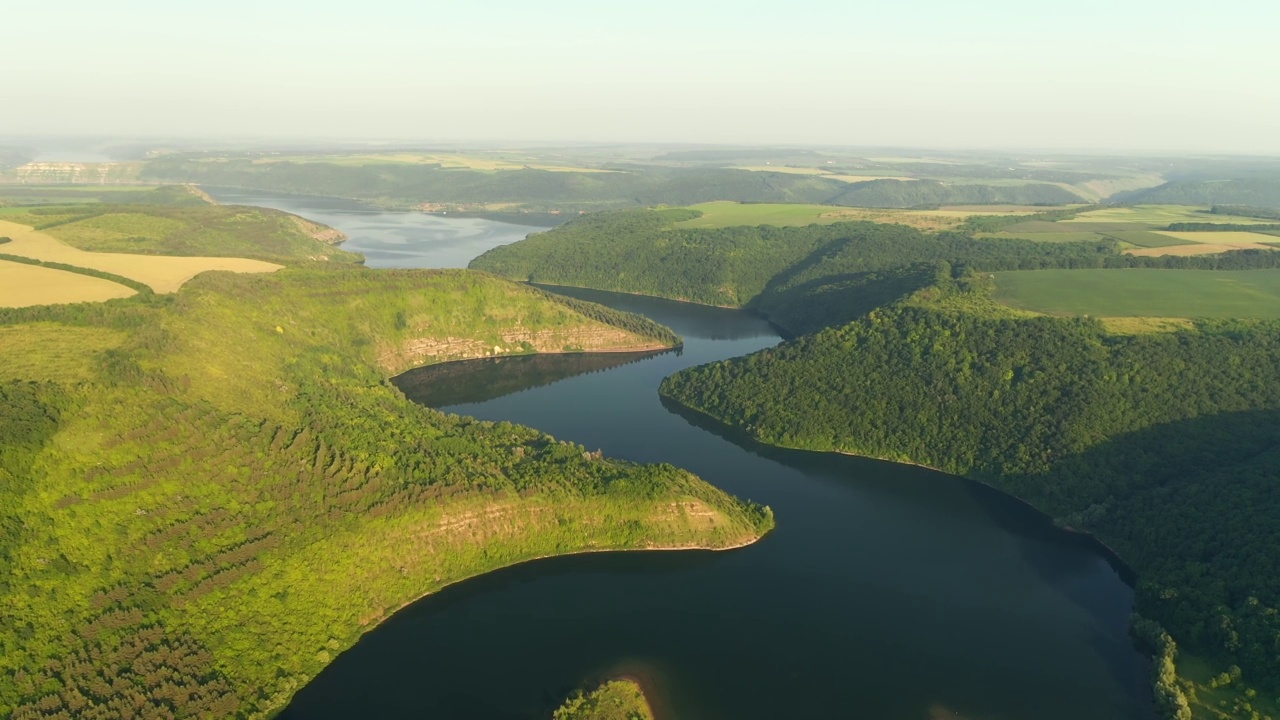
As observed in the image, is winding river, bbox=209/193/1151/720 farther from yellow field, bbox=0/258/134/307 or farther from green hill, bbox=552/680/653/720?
yellow field, bbox=0/258/134/307

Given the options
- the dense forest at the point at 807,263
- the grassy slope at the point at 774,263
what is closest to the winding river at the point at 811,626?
the dense forest at the point at 807,263

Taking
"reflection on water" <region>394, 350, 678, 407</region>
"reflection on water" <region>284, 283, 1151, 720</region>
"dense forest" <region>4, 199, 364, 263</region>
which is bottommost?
"reflection on water" <region>284, 283, 1151, 720</region>

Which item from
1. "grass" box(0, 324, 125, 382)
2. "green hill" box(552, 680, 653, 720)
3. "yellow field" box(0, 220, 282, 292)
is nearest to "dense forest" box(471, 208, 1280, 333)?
"yellow field" box(0, 220, 282, 292)

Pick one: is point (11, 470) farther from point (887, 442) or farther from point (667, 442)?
point (887, 442)

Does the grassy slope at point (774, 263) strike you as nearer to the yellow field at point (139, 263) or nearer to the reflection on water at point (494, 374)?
the reflection on water at point (494, 374)

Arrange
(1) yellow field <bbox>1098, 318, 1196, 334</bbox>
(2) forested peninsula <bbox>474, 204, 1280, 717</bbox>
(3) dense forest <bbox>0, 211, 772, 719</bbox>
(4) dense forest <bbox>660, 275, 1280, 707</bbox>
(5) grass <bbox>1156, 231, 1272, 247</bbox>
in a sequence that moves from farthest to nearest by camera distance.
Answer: (5) grass <bbox>1156, 231, 1272, 247</bbox>, (1) yellow field <bbox>1098, 318, 1196, 334</bbox>, (4) dense forest <bbox>660, 275, 1280, 707</bbox>, (2) forested peninsula <bbox>474, 204, 1280, 717</bbox>, (3) dense forest <bbox>0, 211, 772, 719</bbox>

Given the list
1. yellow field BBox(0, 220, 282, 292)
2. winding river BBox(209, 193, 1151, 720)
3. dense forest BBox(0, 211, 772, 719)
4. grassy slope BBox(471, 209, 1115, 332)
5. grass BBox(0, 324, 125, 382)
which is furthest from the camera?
grassy slope BBox(471, 209, 1115, 332)

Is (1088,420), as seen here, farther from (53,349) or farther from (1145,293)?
(53,349)
